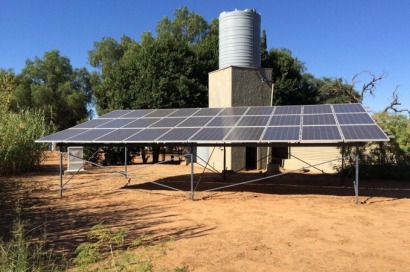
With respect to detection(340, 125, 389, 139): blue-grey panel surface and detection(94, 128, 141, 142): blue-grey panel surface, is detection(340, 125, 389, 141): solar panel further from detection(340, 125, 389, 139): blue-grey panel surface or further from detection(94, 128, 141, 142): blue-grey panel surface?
detection(94, 128, 141, 142): blue-grey panel surface

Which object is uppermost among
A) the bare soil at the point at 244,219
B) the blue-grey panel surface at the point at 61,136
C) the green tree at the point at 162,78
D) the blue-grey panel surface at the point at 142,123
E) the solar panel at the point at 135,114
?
the green tree at the point at 162,78

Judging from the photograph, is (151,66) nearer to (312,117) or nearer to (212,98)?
(212,98)

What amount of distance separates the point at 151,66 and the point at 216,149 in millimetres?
10014

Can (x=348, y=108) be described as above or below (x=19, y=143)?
above

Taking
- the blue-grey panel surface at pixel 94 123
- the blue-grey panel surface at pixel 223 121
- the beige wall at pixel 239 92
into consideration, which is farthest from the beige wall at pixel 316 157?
the blue-grey panel surface at pixel 94 123

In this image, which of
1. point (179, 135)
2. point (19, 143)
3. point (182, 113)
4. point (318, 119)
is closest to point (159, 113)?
point (182, 113)

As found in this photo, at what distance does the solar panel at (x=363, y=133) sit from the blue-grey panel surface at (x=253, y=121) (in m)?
2.81

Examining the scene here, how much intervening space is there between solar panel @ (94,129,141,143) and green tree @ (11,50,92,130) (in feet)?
110

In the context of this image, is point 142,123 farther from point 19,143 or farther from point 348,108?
point 19,143

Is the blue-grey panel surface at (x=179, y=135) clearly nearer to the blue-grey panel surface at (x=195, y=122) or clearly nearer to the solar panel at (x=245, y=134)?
the blue-grey panel surface at (x=195, y=122)

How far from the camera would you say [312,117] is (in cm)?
1373

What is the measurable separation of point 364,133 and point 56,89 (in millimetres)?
43057

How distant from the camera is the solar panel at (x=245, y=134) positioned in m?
11.5

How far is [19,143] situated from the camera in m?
19.6
